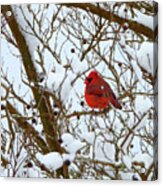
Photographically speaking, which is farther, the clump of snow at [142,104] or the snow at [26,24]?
the snow at [26,24]

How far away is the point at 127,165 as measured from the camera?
2277mm

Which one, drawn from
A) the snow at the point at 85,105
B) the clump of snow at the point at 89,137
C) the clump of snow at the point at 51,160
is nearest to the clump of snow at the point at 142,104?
the snow at the point at 85,105

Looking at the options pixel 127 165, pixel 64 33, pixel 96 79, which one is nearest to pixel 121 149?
pixel 127 165

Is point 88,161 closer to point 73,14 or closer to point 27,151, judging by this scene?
point 27,151

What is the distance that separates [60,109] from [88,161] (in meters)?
0.17

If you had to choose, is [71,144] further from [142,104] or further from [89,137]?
[142,104]

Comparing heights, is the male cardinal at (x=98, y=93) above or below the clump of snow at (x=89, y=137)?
above

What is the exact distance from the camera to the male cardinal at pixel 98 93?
2.29 m

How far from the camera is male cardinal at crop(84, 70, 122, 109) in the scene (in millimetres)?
2285

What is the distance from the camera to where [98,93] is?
2.29 metres

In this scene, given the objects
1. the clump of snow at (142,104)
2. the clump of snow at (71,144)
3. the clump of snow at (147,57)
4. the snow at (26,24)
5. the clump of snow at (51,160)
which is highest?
the snow at (26,24)

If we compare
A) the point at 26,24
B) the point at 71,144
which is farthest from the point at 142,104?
the point at 26,24

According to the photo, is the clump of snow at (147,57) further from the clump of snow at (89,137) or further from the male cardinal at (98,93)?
the clump of snow at (89,137)

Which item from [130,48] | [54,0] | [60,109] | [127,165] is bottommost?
[127,165]
